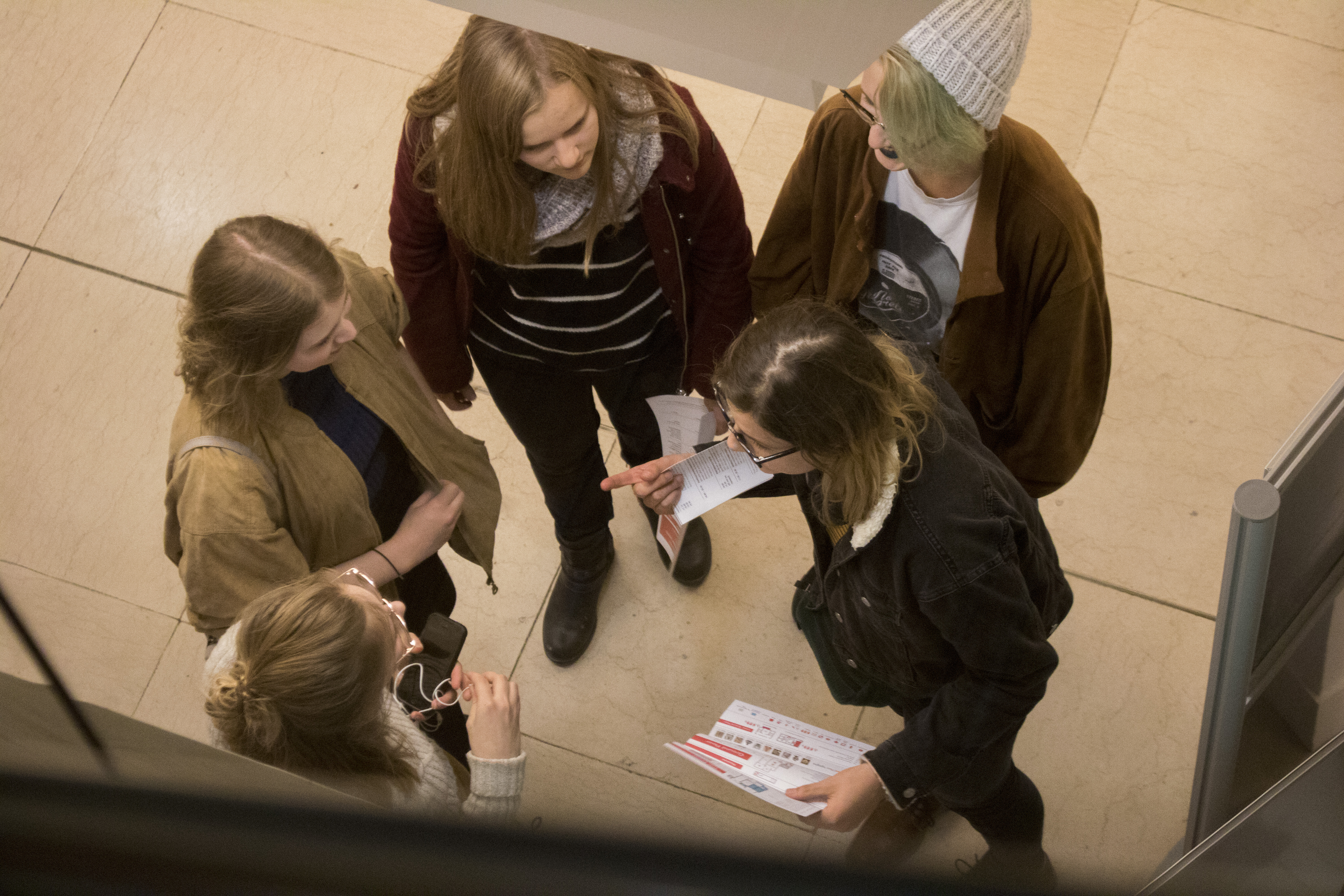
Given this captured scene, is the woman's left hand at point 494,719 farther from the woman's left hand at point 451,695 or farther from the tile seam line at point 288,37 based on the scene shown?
the tile seam line at point 288,37

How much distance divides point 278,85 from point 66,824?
4.02m

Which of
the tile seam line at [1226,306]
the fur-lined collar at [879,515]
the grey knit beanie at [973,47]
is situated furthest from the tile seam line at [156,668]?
the tile seam line at [1226,306]

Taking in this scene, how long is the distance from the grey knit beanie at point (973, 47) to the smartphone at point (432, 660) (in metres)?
1.22

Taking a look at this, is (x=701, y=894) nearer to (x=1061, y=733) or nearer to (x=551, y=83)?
(x=551, y=83)

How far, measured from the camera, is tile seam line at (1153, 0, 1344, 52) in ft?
12.7

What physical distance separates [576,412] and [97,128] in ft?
8.14

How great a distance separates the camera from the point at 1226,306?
3.49m

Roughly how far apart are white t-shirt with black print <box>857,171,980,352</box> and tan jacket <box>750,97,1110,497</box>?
0.11 feet

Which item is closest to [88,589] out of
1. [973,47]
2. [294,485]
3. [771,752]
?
[294,485]

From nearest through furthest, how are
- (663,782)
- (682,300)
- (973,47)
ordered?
1. (973,47)
2. (682,300)
3. (663,782)

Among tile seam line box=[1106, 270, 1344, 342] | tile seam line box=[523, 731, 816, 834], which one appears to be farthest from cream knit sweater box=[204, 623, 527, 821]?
tile seam line box=[1106, 270, 1344, 342]

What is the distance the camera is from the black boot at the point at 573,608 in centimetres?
302

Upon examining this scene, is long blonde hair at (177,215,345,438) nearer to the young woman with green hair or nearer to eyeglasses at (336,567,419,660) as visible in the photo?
eyeglasses at (336,567,419,660)

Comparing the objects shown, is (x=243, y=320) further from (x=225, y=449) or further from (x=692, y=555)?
(x=692, y=555)
